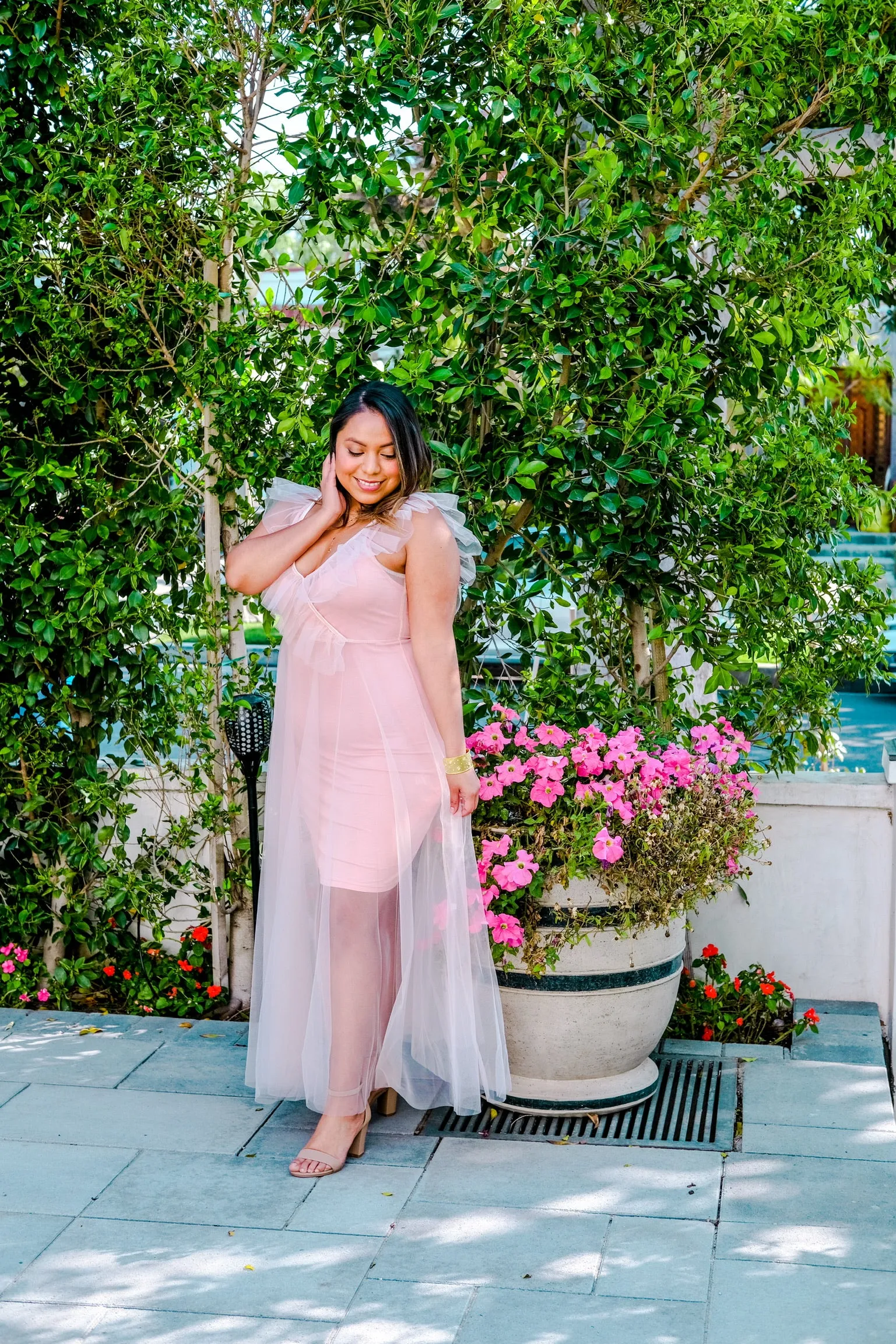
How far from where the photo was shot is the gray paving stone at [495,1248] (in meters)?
3.11

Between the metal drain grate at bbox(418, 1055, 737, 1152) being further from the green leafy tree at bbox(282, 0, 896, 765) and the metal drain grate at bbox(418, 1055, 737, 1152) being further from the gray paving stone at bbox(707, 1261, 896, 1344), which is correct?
the green leafy tree at bbox(282, 0, 896, 765)

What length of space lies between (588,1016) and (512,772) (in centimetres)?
71

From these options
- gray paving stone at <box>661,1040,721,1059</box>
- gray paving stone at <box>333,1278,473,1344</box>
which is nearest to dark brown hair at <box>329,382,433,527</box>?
gray paving stone at <box>333,1278,473,1344</box>

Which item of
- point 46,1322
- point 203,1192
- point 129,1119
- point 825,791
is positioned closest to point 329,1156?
point 203,1192

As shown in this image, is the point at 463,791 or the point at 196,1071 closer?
the point at 463,791

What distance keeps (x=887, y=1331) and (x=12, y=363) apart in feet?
12.3

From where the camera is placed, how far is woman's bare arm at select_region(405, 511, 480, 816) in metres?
3.62

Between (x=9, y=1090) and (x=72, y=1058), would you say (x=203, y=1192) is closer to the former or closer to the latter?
(x=9, y=1090)

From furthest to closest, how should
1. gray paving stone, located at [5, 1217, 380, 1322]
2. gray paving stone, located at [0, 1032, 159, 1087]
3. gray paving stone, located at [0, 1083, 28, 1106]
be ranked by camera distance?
gray paving stone, located at [0, 1032, 159, 1087] < gray paving stone, located at [0, 1083, 28, 1106] < gray paving stone, located at [5, 1217, 380, 1322]

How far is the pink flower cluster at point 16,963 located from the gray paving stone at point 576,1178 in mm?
1736

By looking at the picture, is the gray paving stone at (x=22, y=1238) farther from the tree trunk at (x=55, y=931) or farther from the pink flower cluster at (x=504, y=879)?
the tree trunk at (x=55, y=931)

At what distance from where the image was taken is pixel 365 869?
367cm

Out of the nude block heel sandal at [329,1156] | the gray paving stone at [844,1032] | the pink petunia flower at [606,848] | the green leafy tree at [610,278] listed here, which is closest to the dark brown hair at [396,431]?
the green leafy tree at [610,278]

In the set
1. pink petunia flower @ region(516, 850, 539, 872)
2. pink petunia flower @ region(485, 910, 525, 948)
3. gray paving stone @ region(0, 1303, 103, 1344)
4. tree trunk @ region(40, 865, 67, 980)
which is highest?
pink petunia flower @ region(516, 850, 539, 872)
